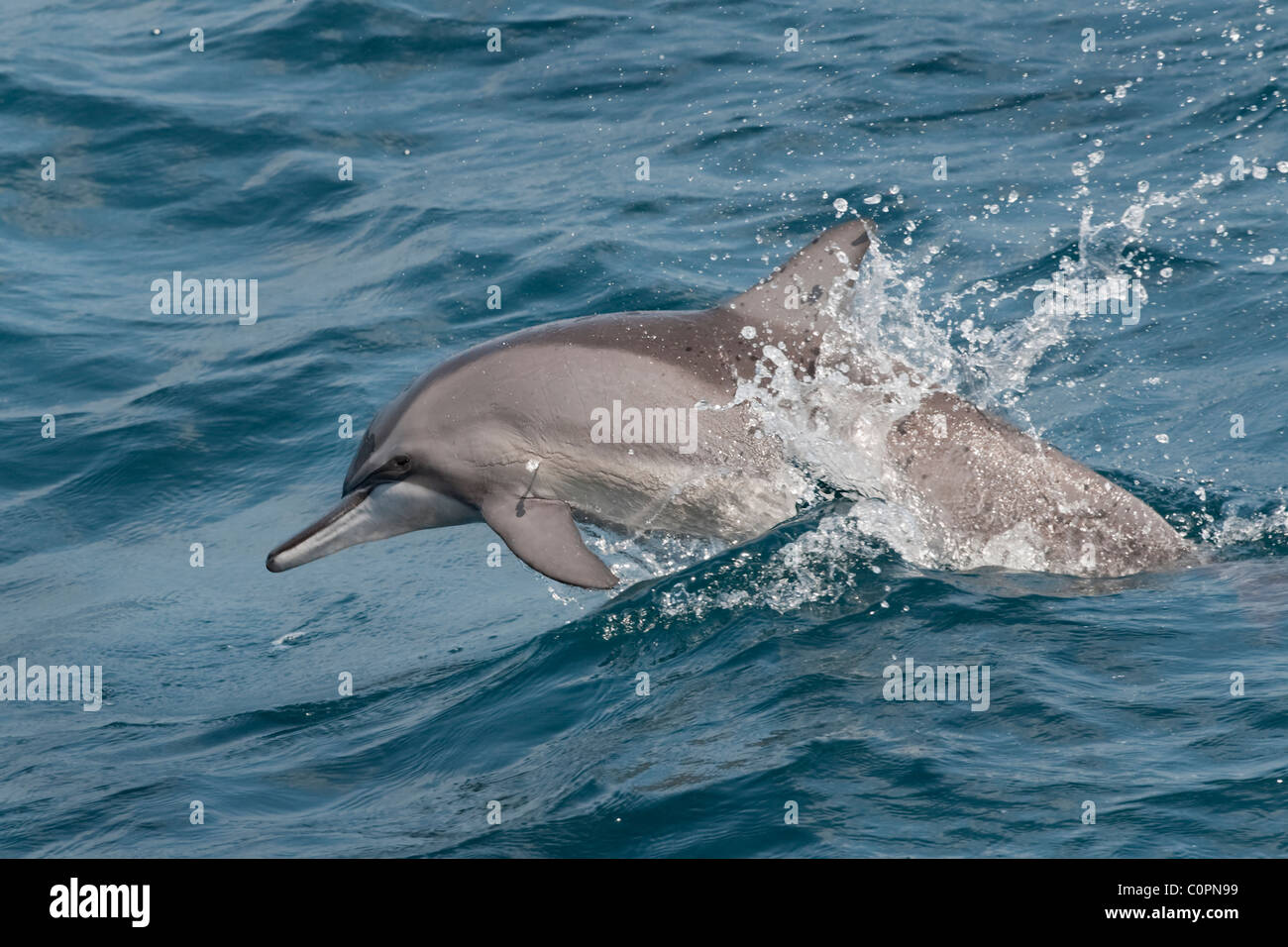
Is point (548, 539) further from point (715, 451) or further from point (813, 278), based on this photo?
point (813, 278)

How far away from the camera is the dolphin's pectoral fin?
765 centimetres

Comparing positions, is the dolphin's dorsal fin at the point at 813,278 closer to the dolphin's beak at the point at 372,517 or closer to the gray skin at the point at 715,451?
the gray skin at the point at 715,451

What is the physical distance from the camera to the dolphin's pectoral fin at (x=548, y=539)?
765cm

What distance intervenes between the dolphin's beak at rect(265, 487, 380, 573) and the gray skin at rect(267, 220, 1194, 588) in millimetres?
29

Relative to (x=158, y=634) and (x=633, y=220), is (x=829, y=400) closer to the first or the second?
(x=158, y=634)

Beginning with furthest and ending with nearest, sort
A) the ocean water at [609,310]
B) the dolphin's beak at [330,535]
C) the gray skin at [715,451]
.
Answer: the dolphin's beak at [330,535] < the gray skin at [715,451] < the ocean water at [609,310]

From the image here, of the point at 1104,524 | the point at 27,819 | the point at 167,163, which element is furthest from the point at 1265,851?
the point at 167,163

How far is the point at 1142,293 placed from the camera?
42.9 ft

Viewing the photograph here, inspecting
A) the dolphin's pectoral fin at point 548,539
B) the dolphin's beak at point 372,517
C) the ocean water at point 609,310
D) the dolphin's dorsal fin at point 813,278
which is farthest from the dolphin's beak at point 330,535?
the dolphin's dorsal fin at point 813,278

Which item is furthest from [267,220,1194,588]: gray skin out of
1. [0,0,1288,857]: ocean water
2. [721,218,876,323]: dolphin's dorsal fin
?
[0,0,1288,857]: ocean water

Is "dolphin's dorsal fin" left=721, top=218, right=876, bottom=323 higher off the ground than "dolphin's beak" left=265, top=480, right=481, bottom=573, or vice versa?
"dolphin's dorsal fin" left=721, top=218, right=876, bottom=323

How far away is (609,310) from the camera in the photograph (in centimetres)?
1353

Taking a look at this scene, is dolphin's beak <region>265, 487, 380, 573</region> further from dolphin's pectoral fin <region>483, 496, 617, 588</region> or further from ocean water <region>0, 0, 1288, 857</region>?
ocean water <region>0, 0, 1288, 857</region>

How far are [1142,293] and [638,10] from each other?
9266 millimetres
